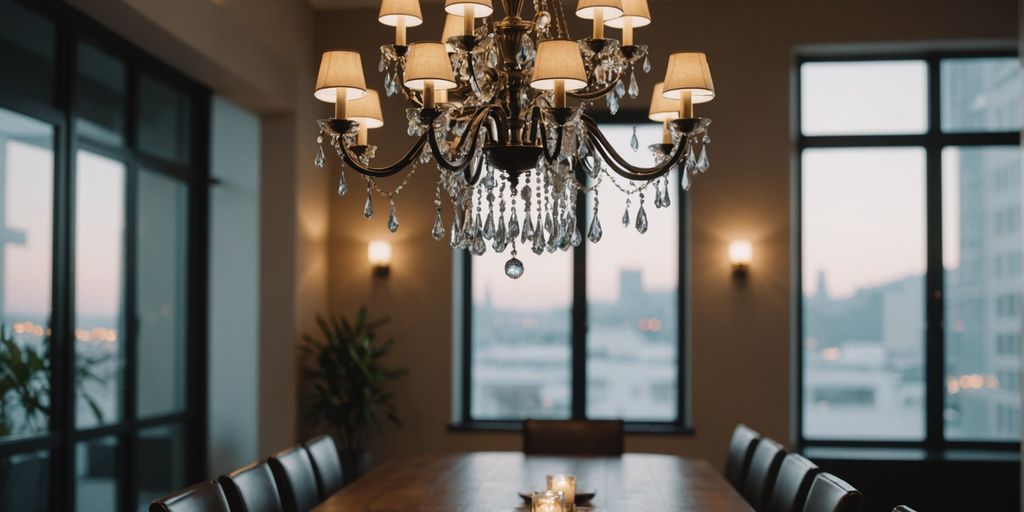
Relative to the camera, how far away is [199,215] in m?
5.92

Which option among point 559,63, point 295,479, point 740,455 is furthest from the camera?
point 740,455

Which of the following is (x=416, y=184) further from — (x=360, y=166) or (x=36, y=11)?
(x=360, y=166)

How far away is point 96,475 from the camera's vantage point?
4.78 meters

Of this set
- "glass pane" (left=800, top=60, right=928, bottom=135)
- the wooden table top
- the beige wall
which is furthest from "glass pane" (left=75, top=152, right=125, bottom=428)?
"glass pane" (left=800, top=60, right=928, bottom=135)

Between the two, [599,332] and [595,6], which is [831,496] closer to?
[595,6]

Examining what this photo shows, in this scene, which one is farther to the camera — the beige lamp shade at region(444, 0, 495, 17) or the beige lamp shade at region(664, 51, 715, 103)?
the beige lamp shade at region(664, 51, 715, 103)

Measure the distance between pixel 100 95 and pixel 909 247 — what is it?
15.8 ft

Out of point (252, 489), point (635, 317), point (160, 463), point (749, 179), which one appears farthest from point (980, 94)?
point (160, 463)

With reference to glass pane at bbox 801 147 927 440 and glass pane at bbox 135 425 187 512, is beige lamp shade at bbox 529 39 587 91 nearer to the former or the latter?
glass pane at bbox 135 425 187 512

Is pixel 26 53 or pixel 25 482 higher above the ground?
pixel 26 53

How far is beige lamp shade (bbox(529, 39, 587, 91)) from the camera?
9.24 ft

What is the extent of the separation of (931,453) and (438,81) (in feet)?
15.1

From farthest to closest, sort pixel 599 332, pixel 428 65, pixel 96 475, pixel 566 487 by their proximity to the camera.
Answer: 1. pixel 599 332
2. pixel 96 475
3. pixel 566 487
4. pixel 428 65

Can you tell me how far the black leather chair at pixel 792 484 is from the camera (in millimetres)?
3381
